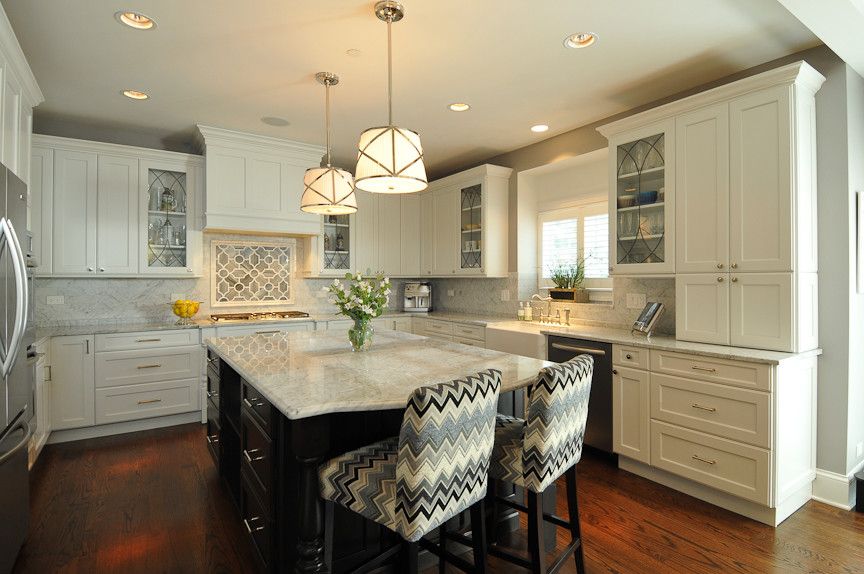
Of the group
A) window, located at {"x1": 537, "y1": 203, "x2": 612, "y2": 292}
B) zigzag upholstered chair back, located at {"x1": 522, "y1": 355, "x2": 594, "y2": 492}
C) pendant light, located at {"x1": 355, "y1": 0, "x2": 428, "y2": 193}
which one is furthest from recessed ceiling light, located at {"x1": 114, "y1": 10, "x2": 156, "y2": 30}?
window, located at {"x1": 537, "y1": 203, "x2": 612, "y2": 292}

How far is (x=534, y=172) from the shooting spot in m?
4.69

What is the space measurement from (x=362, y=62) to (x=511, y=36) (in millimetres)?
912

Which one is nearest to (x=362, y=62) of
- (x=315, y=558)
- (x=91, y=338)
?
(x=315, y=558)

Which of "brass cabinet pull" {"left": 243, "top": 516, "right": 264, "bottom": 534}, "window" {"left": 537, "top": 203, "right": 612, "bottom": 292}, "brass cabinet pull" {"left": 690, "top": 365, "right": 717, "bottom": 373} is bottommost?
"brass cabinet pull" {"left": 243, "top": 516, "right": 264, "bottom": 534}

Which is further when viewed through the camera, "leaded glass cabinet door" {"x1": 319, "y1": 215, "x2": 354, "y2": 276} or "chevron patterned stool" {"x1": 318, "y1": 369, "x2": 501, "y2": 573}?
"leaded glass cabinet door" {"x1": 319, "y1": 215, "x2": 354, "y2": 276}

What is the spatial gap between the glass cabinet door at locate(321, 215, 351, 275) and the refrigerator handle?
3.09 meters

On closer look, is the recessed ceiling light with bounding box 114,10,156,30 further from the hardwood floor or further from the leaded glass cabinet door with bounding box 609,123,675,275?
the leaded glass cabinet door with bounding box 609,123,675,275

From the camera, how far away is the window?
13.7 feet

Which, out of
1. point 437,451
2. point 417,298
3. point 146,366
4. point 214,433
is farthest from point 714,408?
point 146,366

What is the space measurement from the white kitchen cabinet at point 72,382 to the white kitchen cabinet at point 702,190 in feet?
14.5

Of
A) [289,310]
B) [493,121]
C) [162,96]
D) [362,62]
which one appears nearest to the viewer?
[362,62]

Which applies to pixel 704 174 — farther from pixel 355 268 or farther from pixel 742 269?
pixel 355 268

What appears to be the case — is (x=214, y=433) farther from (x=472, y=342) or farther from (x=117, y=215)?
(x=472, y=342)

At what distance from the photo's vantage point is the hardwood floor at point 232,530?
214 centimetres
